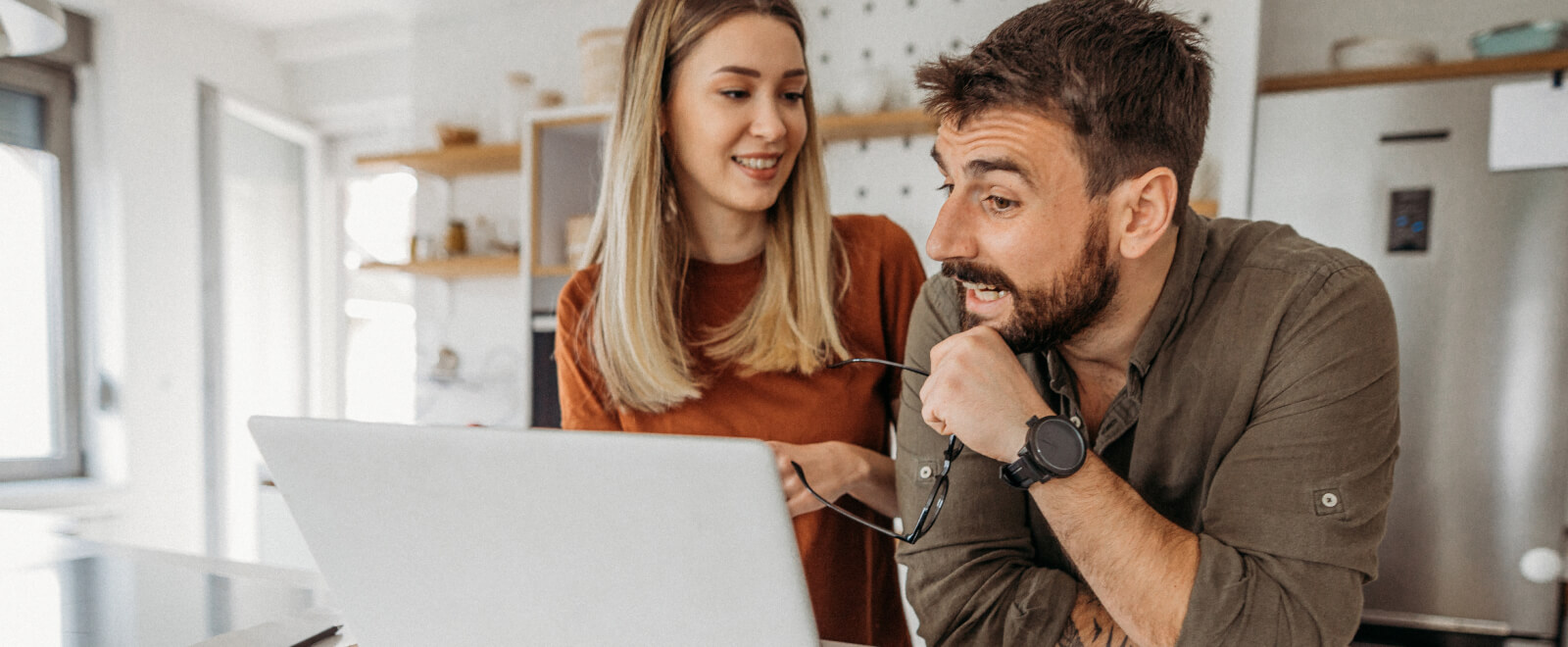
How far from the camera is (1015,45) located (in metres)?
0.77

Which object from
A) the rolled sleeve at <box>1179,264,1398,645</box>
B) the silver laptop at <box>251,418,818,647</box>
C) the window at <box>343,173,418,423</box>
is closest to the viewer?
the silver laptop at <box>251,418,818,647</box>

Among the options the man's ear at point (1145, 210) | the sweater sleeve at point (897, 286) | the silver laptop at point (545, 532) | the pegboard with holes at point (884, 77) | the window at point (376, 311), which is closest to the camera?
the silver laptop at point (545, 532)

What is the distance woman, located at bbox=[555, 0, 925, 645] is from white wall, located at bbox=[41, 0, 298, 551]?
292cm

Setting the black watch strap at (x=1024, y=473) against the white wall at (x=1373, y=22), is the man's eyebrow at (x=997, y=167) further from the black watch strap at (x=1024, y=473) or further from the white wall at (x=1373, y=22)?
the white wall at (x=1373, y=22)

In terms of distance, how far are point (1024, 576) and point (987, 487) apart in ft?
0.28

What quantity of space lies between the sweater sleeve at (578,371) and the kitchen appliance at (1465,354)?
5.59ft

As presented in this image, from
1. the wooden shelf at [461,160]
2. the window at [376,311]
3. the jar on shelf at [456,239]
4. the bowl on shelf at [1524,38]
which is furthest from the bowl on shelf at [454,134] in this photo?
the bowl on shelf at [1524,38]

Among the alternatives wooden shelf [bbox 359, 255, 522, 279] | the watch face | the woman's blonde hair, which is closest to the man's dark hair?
the watch face

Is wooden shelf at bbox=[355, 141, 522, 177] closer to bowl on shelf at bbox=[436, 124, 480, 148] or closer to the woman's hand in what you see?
bowl on shelf at bbox=[436, 124, 480, 148]

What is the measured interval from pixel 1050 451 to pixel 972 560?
0.16 metres

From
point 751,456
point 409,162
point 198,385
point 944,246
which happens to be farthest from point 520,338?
point 751,456

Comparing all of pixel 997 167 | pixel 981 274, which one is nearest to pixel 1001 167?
pixel 997 167

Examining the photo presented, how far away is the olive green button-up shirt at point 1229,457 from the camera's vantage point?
2.15 ft

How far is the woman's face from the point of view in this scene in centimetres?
100
